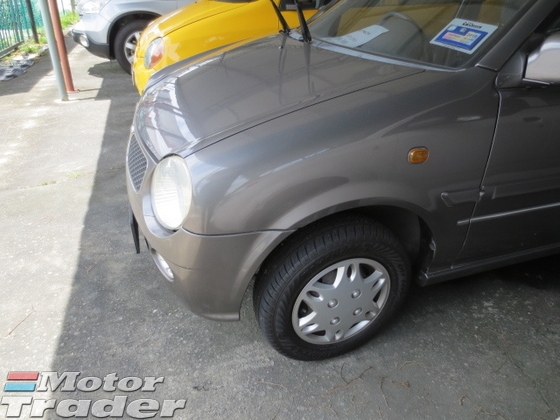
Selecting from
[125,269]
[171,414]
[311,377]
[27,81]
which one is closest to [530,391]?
[311,377]

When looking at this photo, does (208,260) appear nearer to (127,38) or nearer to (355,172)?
(355,172)

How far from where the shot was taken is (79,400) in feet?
6.57

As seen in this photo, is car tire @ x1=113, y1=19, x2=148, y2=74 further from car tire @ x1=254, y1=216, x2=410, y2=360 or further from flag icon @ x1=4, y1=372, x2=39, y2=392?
car tire @ x1=254, y1=216, x2=410, y2=360

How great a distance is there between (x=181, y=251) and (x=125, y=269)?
115 centimetres

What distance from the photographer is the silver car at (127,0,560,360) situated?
172 cm

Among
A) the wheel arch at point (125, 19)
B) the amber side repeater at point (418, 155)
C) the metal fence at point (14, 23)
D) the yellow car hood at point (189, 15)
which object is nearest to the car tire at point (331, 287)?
the amber side repeater at point (418, 155)

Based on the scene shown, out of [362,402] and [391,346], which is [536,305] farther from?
[362,402]

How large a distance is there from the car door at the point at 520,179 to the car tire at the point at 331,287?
376 mm

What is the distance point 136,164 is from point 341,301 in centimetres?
106

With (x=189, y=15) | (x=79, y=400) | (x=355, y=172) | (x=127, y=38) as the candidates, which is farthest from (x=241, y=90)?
(x=127, y=38)

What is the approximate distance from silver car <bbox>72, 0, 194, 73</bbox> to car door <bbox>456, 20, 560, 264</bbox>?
572cm

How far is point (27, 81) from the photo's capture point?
6.79 metres

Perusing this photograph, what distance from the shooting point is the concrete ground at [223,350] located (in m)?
1.99

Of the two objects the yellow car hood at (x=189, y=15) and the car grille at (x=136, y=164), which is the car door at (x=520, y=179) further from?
the yellow car hood at (x=189, y=15)
